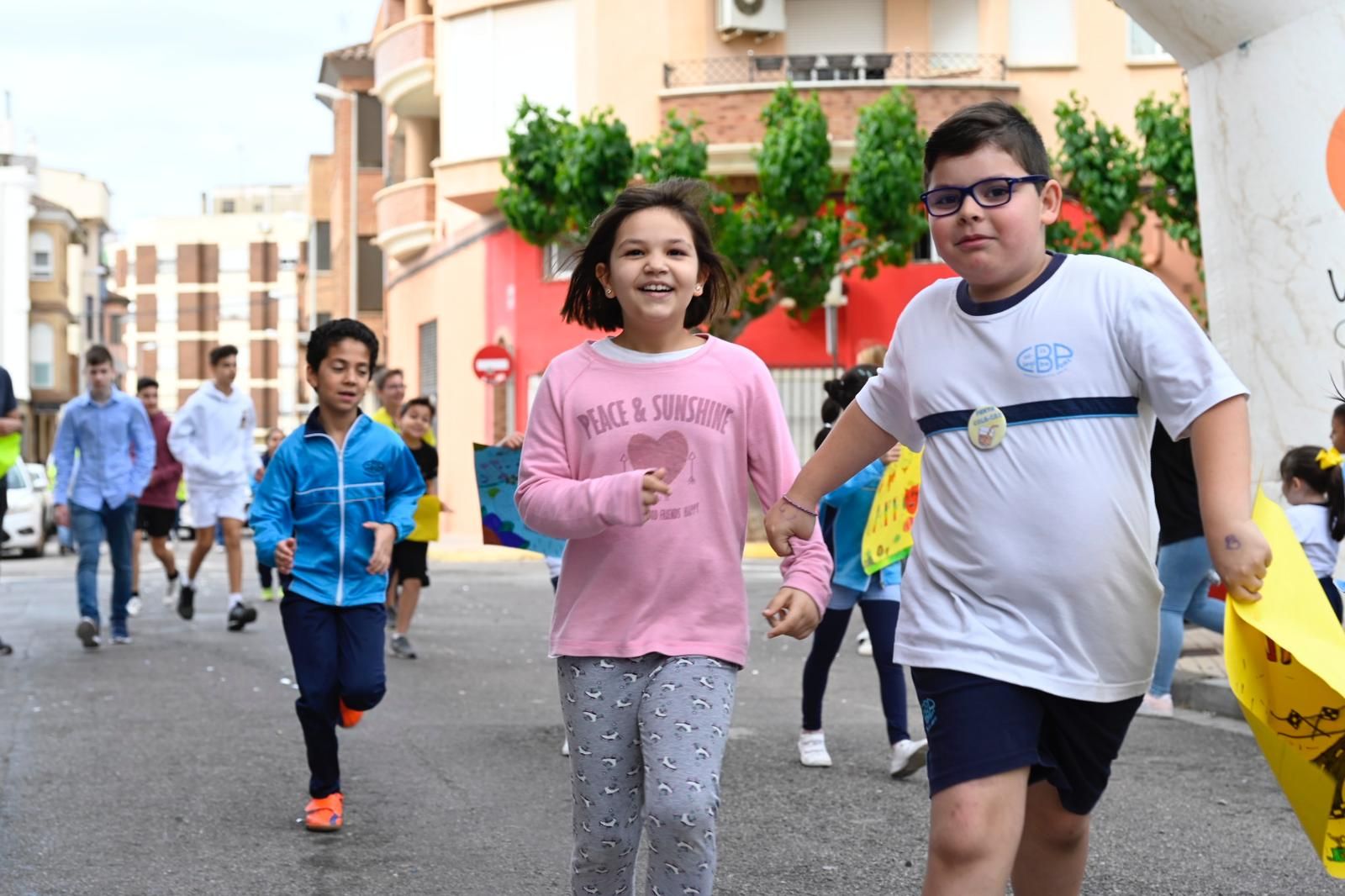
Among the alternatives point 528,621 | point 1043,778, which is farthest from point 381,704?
point 1043,778

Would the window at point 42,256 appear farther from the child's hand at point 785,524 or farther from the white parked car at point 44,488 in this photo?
the child's hand at point 785,524

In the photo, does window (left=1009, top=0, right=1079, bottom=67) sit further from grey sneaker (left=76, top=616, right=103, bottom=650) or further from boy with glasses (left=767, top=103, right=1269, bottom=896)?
boy with glasses (left=767, top=103, right=1269, bottom=896)

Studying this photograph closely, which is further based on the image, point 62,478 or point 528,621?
point 528,621

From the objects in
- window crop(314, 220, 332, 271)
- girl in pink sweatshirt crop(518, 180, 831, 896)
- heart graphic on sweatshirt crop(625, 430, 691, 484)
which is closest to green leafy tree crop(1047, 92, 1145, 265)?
girl in pink sweatshirt crop(518, 180, 831, 896)

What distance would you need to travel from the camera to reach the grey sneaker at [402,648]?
11.8 metres

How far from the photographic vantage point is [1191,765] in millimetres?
7789

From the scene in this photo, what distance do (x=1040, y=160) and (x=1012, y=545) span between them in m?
0.76

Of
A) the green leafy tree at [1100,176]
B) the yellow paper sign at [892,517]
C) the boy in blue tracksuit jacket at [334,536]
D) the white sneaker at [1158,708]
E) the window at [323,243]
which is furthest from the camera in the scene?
the window at [323,243]

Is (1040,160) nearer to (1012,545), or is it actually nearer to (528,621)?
(1012,545)

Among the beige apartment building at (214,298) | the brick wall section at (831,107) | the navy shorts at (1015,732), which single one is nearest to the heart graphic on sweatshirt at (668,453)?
the navy shorts at (1015,732)

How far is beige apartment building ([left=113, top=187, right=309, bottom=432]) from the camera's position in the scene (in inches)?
4892

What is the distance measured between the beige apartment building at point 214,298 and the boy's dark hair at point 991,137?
121137mm

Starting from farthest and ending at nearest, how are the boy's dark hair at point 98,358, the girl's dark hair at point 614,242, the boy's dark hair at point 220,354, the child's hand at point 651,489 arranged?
the boy's dark hair at point 220,354, the boy's dark hair at point 98,358, the girl's dark hair at point 614,242, the child's hand at point 651,489

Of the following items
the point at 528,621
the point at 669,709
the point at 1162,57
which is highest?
the point at 1162,57
